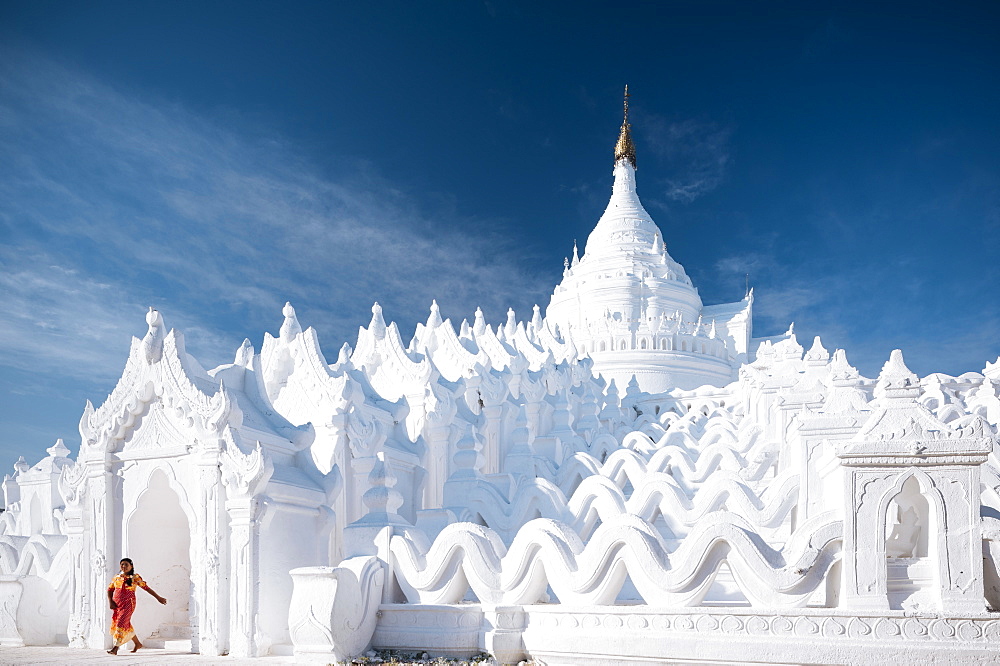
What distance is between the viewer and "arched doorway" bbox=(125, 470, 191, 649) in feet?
38.8

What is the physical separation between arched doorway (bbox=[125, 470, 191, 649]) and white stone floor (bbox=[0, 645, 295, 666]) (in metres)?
0.73

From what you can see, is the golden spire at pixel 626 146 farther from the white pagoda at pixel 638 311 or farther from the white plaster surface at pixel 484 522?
the white plaster surface at pixel 484 522

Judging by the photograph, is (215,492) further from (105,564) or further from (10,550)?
(10,550)

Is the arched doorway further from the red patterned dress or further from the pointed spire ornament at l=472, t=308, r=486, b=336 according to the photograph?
the pointed spire ornament at l=472, t=308, r=486, b=336

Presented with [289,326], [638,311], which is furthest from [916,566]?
[638,311]

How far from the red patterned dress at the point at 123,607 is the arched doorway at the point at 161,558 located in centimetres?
74

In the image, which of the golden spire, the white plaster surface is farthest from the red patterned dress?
the golden spire

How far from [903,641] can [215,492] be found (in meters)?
7.67

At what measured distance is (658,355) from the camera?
36.5m

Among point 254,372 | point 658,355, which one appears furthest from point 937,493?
point 658,355

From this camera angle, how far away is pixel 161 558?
40.8 ft

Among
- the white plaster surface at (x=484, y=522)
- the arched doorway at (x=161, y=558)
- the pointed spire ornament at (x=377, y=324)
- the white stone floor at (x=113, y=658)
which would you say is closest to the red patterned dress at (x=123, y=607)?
the white stone floor at (x=113, y=658)

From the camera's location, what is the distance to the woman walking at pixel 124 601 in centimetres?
1084

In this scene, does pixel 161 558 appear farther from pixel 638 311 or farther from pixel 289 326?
pixel 638 311
